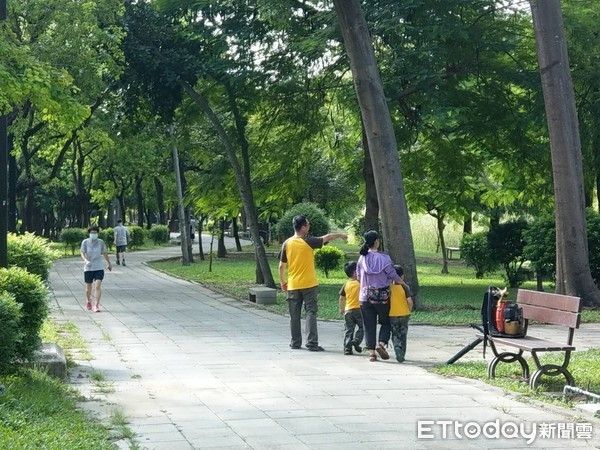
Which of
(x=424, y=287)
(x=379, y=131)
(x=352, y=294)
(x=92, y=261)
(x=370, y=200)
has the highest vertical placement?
(x=379, y=131)

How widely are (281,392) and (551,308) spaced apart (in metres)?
2.96

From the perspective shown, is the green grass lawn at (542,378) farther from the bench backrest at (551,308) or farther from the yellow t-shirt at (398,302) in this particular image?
the yellow t-shirt at (398,302)

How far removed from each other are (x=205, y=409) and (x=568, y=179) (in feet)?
40.6

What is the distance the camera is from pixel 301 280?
43.5 ft

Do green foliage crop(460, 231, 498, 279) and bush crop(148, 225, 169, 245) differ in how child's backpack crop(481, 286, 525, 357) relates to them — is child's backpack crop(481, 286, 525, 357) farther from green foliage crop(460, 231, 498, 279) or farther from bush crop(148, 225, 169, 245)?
bush crop(148, 225, 169, 245)

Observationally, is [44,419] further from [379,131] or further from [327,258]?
[327,258]

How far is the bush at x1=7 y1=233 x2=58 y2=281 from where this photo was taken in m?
17.3

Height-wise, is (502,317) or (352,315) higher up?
(502,317)

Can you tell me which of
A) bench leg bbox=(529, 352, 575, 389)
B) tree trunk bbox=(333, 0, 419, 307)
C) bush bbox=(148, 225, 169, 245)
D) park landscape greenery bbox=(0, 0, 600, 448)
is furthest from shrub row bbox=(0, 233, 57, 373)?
bush bbox=(148, 225, 169, 245)

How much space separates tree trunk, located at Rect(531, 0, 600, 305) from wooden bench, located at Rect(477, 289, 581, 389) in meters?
8.79

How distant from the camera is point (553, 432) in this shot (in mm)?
7590

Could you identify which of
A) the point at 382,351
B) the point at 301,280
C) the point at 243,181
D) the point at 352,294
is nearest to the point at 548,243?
the point at 243,181

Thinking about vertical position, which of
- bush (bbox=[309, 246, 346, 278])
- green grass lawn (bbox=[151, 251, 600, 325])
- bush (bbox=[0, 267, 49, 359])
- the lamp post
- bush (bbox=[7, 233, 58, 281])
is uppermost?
the lamp post

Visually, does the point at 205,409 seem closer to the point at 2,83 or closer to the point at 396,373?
the point at 396,373
